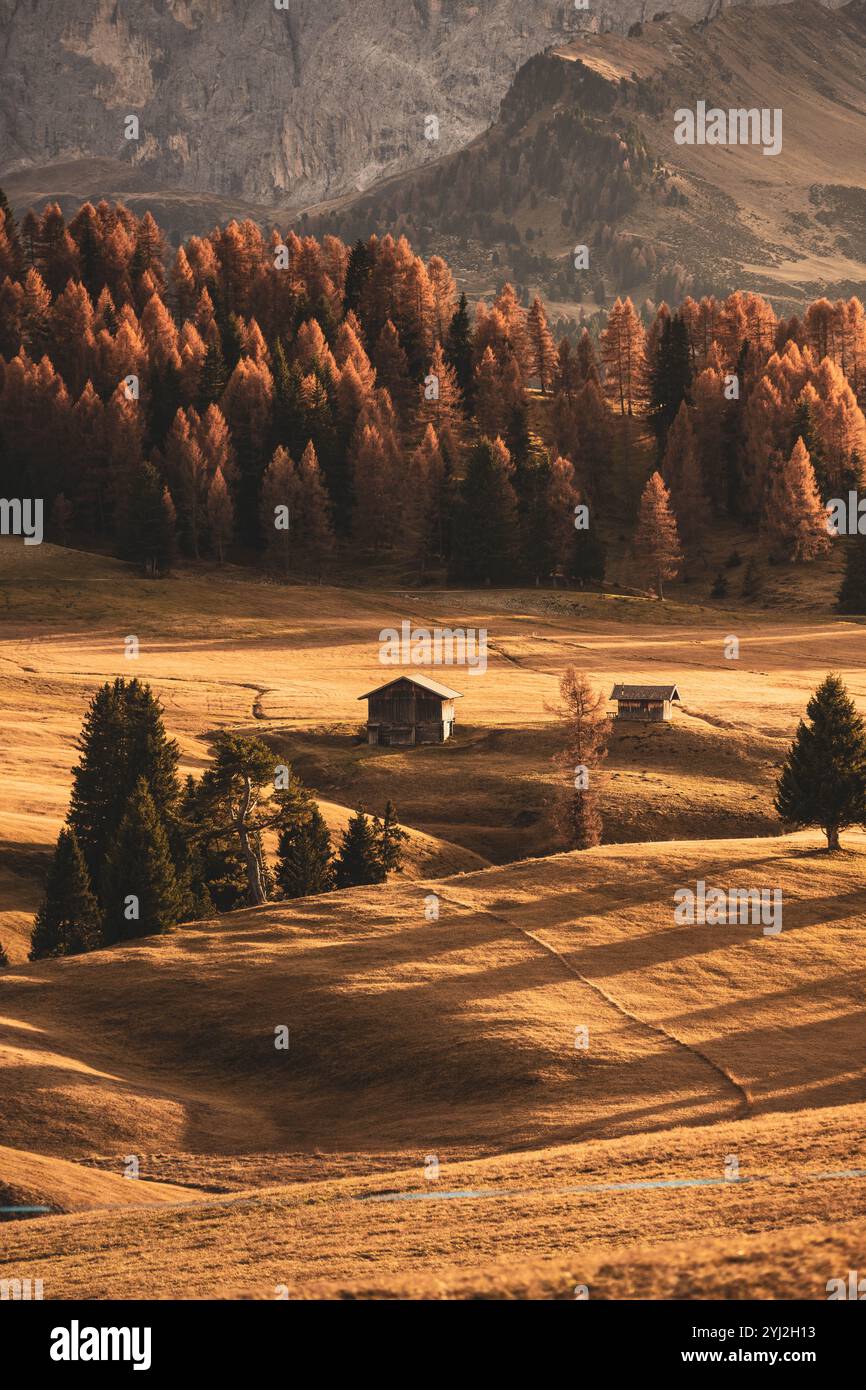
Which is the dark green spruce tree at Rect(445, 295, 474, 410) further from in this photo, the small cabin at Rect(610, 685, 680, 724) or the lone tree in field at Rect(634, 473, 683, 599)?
the small cabin at Rect(610, 685, 680, 724)

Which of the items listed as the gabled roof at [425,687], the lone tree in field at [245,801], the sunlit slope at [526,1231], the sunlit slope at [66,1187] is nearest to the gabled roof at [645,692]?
the gabled roof at [425,687]

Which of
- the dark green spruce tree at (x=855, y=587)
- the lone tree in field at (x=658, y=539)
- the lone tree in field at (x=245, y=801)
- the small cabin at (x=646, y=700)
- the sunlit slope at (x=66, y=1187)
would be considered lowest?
the sunlit slope at (x=66, y=1187)

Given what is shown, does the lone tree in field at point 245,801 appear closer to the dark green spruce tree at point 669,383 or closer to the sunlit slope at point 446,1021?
the sunlit slope at point 446,1021

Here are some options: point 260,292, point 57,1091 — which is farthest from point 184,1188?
point 260,292

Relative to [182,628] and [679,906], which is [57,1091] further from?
[182,628]

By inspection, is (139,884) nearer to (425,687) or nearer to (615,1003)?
(615,1003)
